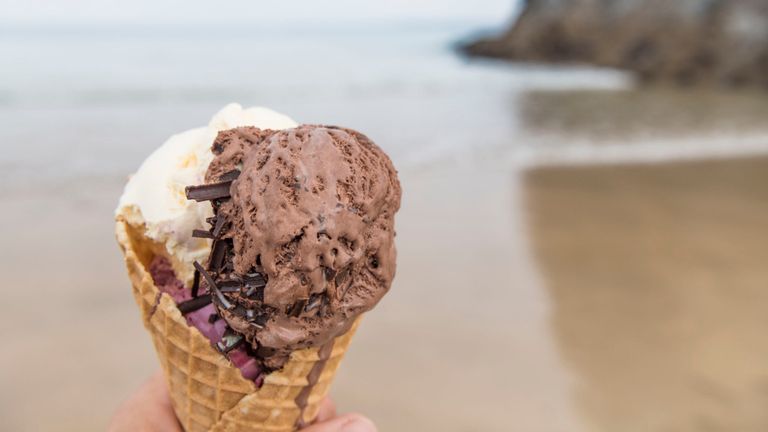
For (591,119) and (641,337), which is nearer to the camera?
(641,337)

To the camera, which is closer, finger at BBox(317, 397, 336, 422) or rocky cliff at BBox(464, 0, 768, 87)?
finger at BBox(317, 397, 336, 422)

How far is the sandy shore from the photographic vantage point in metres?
3.13

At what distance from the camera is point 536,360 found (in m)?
3.48

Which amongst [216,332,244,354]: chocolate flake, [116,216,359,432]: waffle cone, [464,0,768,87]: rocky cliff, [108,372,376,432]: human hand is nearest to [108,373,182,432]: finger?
Result: [108,372,376,432]: human hand

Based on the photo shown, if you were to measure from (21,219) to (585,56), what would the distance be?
20455 mm

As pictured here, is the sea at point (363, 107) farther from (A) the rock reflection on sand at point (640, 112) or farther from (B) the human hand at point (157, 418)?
(B) the human hand at point (157, 418)

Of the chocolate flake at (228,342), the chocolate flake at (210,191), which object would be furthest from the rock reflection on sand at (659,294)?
the chocolate flake at (210,191)

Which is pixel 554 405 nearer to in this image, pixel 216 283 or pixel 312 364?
pixel 312 364

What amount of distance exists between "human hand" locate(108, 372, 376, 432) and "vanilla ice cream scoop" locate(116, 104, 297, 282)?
572 millimetres

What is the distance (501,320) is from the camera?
3848 millimetres

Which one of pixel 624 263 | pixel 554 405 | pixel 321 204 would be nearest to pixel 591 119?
pixel 624 263

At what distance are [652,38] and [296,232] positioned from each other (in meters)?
20.6

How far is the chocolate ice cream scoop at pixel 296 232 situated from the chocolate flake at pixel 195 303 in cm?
14

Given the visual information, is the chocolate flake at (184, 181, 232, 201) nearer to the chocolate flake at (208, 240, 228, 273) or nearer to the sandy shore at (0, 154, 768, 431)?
the chocolate flake at (208, 240, 228, 273)
